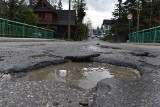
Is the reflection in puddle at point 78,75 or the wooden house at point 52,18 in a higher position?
the wooden house at point 52,18

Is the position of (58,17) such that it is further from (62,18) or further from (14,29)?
(14,29)

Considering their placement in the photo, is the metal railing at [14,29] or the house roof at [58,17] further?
the house roof at [58,17]

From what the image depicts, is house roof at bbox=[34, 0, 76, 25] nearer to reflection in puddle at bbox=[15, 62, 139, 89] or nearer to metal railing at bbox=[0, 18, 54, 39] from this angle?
metal railing at bbox=[0, 18, 54, 39]

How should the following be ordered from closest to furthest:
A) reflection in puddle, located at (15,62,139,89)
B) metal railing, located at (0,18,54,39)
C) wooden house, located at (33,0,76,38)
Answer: reflection in puddle, located at (15,62,139,89) < metal railing, located at (0,18,54,39) < wooden house, located at (33,0,76,38)

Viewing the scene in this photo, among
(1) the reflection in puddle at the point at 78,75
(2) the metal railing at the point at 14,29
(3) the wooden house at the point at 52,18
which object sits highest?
(3) the wooden house at the point at 52,18

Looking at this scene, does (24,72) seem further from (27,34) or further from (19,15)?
(19,15)

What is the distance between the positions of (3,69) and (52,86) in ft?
3.74

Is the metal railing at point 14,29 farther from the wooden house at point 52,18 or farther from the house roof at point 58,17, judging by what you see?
the house roof at point 58,17

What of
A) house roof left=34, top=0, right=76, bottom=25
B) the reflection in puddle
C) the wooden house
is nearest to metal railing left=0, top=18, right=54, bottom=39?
the reflection in puddle

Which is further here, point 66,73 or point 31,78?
point 66,73

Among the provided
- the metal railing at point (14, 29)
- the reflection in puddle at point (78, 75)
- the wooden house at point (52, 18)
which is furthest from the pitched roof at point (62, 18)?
the reflection in puddle at point (78, 75)

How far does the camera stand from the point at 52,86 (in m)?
2.50

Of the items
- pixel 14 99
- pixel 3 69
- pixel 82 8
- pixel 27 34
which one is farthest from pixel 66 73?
pixel 82 8

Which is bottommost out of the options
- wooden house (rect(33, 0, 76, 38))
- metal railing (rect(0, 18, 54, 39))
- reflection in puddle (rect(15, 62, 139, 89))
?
reflection in puddle (rect(15, 62, 139, 89))
